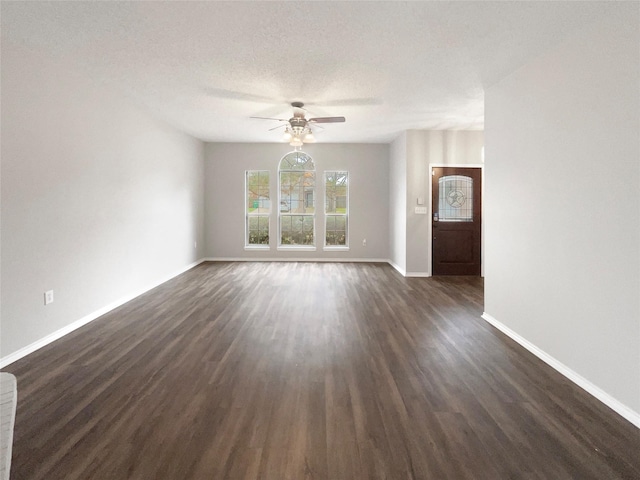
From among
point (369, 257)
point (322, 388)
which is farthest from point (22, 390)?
point (369, 257)

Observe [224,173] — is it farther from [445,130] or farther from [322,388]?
[322,388]

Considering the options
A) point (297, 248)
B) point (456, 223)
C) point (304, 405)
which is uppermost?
point (456, 223)

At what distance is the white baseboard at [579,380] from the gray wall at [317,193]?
441cm

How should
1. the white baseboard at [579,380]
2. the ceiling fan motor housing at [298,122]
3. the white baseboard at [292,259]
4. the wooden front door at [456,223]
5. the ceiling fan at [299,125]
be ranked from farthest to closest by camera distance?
the white baseboard at [292,259] < the wooden front door at [456,223] < the ceiling fan motor housing at [298,122] < the ceiling fan at [299,125] < the white baseboard at [579,380]

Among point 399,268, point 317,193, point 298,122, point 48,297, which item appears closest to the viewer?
point 48,297

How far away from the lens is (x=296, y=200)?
776cm

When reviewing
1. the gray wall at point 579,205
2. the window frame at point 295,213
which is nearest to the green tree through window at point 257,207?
the window frame at point 295,213

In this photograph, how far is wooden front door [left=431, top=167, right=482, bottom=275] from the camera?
6.17 m

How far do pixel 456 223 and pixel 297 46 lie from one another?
14.7 feet

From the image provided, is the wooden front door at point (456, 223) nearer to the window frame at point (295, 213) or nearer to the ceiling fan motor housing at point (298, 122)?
the window frame at point (295, 213)

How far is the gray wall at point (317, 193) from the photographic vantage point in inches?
297

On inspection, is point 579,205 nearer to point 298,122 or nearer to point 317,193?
point 298,122

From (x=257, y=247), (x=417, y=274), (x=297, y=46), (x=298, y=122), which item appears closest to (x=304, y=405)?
(x=297, y=46)

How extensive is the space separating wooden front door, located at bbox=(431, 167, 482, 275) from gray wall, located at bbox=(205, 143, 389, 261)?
159 cm
